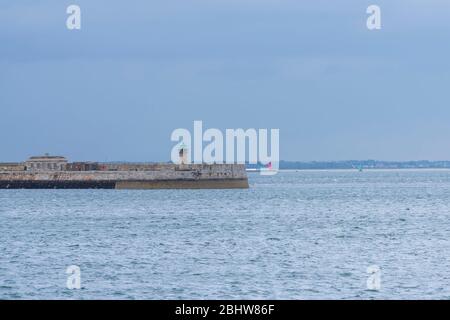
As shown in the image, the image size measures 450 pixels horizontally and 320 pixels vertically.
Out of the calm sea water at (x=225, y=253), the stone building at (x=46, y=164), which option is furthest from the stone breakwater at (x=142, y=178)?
the calm sea water at (x=225, y=253)

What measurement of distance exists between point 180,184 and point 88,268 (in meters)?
82.4

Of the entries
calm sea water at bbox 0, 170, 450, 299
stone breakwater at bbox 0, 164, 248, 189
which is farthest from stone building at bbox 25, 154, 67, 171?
calm sea water at bbox 0, 170, 450, 299

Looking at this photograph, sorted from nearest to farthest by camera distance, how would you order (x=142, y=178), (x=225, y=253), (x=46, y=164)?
(x=225, y=253)
(x=142, y=178)
(x=46, y=164)

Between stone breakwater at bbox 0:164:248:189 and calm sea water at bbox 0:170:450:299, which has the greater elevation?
stone breakwater at bbox 0:164:248:189

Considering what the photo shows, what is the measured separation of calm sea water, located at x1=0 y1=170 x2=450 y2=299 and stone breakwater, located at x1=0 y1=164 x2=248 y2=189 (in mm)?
39764

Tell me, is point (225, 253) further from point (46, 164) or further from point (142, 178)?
point (46, 164)

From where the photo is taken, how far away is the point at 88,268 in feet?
117

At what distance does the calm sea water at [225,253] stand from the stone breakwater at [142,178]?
39.8 m

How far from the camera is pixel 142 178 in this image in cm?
11925

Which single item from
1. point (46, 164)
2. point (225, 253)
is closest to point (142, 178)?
point (46, 164)

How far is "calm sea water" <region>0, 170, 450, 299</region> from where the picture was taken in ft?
97.5

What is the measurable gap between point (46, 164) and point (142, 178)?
14712 mm

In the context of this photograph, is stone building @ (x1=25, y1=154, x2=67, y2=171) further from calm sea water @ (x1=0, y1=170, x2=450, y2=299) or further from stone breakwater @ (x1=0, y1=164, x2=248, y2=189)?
calm sea water @ (x1=0, y1=170, x2=450, y2=299)
